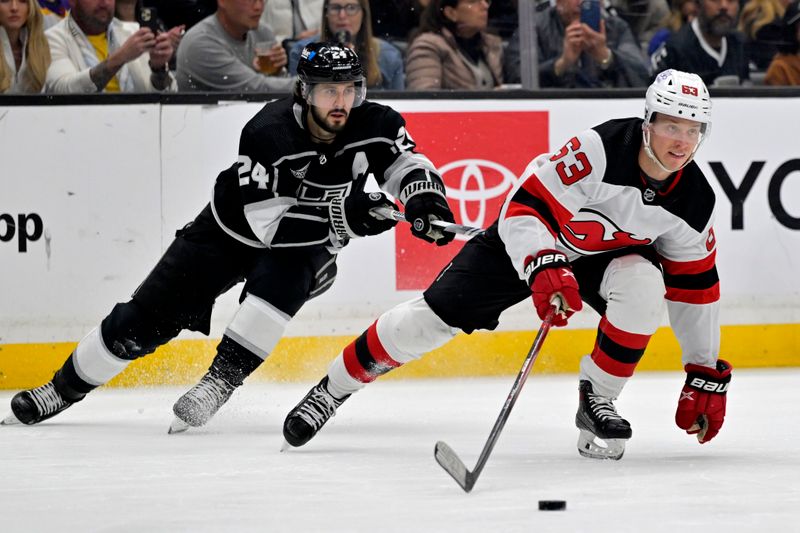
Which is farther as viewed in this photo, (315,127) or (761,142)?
(761,142)

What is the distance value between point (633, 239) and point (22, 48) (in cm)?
261

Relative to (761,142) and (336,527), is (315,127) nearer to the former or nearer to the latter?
(336,527)

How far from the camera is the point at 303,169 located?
3.62 meters

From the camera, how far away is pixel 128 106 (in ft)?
15.6

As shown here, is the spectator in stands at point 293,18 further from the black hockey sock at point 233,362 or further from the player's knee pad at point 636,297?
the player's knee pad at point 636,297

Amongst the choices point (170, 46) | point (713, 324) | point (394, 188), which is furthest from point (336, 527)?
point (170, 46)

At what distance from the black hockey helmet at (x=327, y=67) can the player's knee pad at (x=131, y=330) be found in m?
0.74

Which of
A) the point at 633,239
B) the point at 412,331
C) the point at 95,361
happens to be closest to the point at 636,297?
the point at 633,239

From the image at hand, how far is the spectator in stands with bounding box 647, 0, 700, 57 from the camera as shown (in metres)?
5.25

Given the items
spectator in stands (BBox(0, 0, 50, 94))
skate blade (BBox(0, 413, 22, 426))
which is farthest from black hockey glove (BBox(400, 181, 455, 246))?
spectator in stands (BBox(0, 0, 50, 94))

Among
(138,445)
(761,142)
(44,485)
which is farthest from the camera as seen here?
(761,142)

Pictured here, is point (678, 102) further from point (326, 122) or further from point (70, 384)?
point (70, 384)

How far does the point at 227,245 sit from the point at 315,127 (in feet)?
1.41

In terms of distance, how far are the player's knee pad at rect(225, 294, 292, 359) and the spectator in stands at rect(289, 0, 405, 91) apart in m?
1.61
